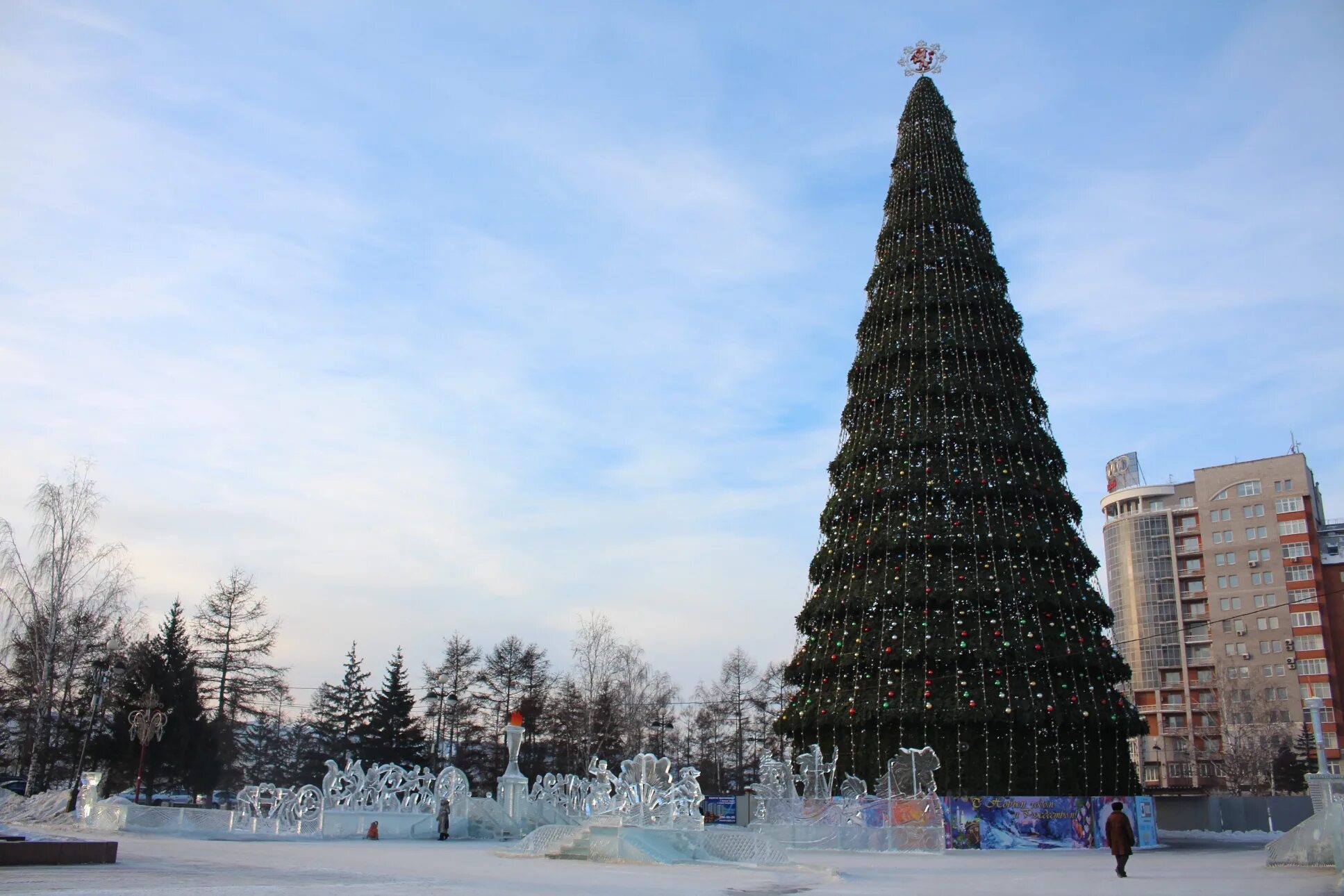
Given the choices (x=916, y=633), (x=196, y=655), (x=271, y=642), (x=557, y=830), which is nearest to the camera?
(x=557, y=830)

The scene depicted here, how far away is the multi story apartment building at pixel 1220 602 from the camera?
67938 millimetres

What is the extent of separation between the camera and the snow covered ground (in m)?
11.1

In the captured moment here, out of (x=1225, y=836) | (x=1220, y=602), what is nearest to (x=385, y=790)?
(x=1225, y=836)

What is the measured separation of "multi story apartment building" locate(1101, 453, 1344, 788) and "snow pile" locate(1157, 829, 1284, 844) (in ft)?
102

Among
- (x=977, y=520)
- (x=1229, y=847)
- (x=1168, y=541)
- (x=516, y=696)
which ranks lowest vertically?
(x=1229, y=847)

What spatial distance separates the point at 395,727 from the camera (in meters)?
48.3

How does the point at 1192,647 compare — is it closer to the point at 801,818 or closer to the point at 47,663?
the point at 801,818

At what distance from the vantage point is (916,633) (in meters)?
25.0

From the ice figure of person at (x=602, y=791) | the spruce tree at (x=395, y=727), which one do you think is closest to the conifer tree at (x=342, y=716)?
the spruce tree at (x=395, y=727)

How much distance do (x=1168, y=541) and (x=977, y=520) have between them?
203 feet

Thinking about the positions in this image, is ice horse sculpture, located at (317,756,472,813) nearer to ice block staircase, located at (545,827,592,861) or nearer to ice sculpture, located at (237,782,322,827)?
ice sculpture, located at (237,782,322,827)

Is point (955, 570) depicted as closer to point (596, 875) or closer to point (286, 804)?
point (596, 875)

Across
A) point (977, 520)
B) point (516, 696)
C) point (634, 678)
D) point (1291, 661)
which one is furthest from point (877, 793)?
point (1291, 661)

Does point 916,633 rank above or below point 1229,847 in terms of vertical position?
above
